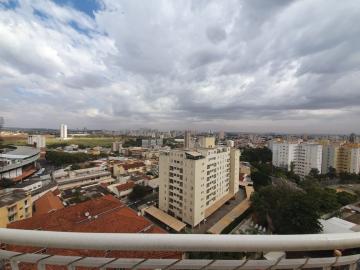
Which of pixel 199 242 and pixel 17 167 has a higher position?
pixel 199 242

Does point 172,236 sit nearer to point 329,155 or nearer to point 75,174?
point 75,174

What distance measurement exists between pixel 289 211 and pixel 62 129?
2956 inches

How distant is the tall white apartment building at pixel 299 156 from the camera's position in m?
24.0

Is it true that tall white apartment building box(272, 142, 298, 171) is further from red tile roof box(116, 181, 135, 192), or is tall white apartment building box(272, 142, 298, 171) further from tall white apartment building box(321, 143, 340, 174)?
red tile roof box(116, 181, 135, 192)

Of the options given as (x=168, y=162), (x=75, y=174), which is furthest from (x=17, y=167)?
(x=168, y=162)

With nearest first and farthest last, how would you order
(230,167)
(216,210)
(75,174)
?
(216,210)
(230,167)
(75,174)

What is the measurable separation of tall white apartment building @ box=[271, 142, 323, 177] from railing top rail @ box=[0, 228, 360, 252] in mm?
27842

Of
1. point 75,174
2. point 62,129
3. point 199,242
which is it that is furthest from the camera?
point 62,129

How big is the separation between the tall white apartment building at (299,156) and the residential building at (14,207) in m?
27.2

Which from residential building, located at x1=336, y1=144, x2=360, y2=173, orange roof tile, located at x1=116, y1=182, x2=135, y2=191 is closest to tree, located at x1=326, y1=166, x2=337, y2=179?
residential building, located at x1=336, y1=144, x2=360, y2=173

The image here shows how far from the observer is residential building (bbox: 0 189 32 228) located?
9061 millimetres

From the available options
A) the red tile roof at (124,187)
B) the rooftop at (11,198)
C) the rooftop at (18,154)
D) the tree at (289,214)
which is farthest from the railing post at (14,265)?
the rooftop at (18,154)

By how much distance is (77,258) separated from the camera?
2.57ft

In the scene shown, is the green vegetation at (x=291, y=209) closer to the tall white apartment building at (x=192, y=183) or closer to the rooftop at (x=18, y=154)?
the tall white apartment building at (x=192, y=183)
